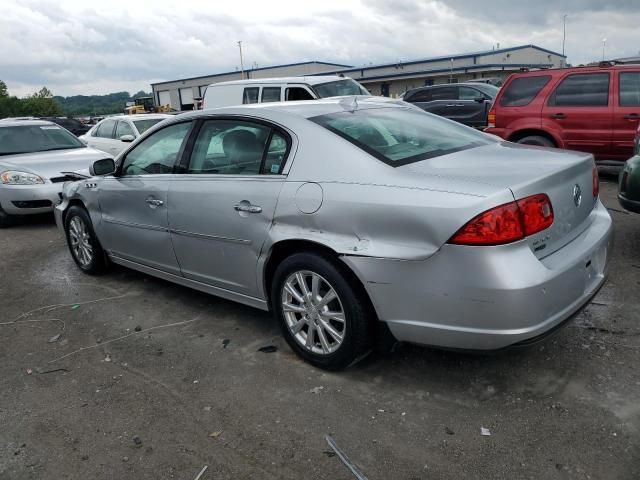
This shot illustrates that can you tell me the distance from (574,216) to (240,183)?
2.00 metres

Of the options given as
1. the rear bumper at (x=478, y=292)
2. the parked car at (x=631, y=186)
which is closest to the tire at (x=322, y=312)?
the rear bumper at (x=478, y=292)

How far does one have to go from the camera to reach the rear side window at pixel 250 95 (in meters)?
11.5

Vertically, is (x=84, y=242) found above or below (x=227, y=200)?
below

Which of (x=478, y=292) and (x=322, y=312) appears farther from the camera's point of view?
(x=322, y=312)

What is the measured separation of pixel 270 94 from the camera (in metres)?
11.1

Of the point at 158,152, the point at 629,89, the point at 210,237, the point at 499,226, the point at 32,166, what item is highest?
the point at 629,89

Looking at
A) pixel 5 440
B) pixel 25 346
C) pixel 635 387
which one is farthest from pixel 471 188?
pixel 25 346

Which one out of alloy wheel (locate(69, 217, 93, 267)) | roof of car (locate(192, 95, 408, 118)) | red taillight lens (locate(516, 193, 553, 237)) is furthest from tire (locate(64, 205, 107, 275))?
red taillight lens (locate(516, 193, 553, 237))

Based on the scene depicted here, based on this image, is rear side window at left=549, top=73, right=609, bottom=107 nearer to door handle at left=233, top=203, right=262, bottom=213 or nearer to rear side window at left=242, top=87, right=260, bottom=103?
rear side window at left=242, top=87, right=260, bottom=103

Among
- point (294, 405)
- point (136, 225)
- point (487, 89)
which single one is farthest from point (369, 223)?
point (487, 89)

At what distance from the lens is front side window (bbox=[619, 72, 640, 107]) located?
7.66 meters

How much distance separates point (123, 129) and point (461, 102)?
330 inches

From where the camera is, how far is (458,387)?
310cm

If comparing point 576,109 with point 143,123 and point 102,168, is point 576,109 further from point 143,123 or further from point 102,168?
point 143,123
